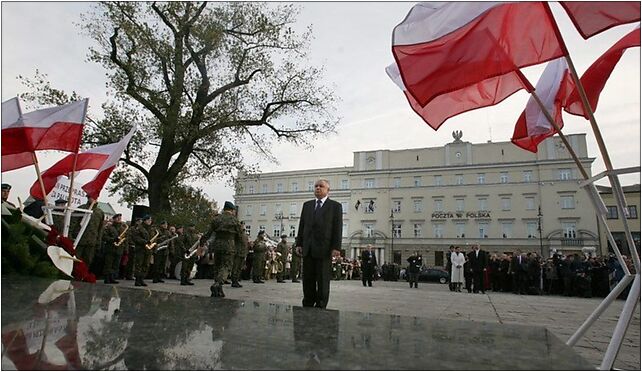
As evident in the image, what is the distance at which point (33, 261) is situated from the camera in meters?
4.84

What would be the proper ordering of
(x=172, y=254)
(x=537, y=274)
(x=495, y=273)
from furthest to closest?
(x=495, y=273) → (x=537, y=274) → (x=172, y=254)

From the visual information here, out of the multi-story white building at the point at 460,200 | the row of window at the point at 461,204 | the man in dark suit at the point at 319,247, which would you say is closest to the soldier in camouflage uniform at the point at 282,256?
the man in dark suit at the point at 319,247

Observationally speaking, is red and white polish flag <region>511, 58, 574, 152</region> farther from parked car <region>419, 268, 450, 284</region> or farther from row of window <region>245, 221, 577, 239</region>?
row of window <region>245, 221, 577, 239</region>

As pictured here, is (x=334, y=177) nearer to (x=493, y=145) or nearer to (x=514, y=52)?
A: (x=493, y=145)

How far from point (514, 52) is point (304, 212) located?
344 centimetres

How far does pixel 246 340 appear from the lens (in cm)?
236

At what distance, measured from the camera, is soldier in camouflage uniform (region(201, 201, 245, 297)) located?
8789mm

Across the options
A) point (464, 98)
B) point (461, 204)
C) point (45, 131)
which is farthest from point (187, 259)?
point (461, 204)

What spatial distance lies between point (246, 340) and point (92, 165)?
6.64 metres

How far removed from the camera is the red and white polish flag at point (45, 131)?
21.2 feet

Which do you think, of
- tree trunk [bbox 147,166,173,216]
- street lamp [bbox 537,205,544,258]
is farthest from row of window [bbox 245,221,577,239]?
tree trunk [bbox 147,166,173,216]

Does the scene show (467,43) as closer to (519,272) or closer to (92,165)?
(92,165)

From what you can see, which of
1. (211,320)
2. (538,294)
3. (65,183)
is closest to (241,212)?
(538,294)

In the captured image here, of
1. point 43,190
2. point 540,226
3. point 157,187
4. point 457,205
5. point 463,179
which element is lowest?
point 43,190
